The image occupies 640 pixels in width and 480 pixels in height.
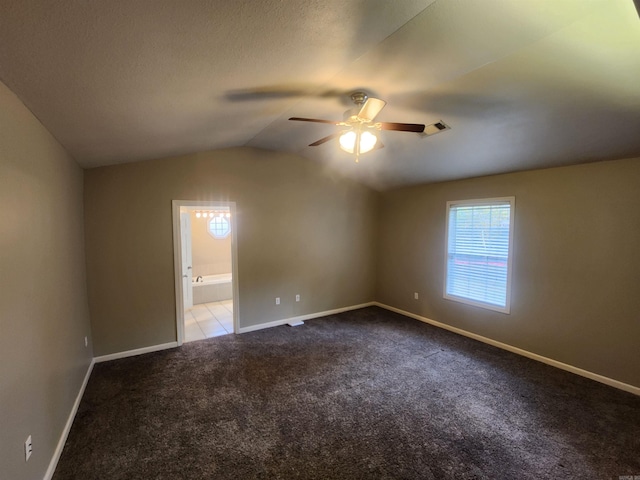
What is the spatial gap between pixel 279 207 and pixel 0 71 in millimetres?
3541

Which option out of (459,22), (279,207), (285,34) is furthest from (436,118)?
(279,207)

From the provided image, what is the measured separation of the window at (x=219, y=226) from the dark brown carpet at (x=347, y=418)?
4.33 meters

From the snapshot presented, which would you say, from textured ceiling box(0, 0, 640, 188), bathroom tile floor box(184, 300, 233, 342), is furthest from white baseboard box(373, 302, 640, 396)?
bathroom tile floor box(184, 300, 233, 342)

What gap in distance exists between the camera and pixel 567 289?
11.0 ft

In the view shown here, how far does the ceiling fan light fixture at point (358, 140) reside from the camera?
243 cm

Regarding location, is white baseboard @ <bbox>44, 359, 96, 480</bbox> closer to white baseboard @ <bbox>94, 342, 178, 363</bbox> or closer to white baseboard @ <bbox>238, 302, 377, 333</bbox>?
white baseboard @ <bbox>94, 342, 178, 363</bbox>

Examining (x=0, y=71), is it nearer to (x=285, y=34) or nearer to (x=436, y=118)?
(x=285, y=34)

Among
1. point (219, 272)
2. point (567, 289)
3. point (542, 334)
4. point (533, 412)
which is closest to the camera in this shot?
point (533, 412)

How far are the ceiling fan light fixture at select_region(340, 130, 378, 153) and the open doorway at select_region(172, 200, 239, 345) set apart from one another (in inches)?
95.8

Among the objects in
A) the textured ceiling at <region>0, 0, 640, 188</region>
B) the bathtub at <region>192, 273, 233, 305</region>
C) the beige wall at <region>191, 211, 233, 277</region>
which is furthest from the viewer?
the beige wall at <region>191, 211, 233, 277</region>

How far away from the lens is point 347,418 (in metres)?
2.53

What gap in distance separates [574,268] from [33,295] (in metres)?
5.05

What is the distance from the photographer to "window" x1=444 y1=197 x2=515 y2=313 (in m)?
3.93

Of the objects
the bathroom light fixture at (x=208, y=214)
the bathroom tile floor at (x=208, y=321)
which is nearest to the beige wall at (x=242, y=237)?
the bathroom tile floor at (x=208, y=321)
